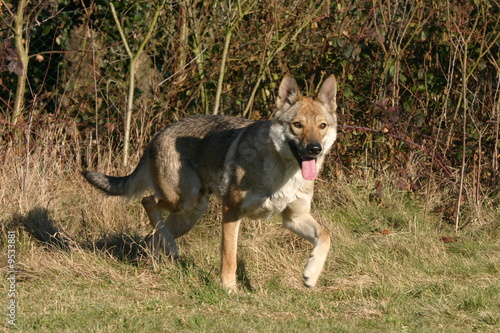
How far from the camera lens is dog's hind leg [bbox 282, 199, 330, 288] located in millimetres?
5172

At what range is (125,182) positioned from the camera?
254 inches

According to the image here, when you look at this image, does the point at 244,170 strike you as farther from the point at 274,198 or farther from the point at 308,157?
the point at 308,157

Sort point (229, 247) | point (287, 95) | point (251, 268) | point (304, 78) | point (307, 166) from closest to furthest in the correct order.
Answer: point (307, 166)
point (229, 247)
point (287, 95)
point (251, 268)
point (304, 78)

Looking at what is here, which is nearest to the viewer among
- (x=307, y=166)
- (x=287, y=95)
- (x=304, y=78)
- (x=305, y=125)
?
(x=307, y=166)

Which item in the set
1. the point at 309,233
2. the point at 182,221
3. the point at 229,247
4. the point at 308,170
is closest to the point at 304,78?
the point at 182,221

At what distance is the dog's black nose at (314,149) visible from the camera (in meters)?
5.13

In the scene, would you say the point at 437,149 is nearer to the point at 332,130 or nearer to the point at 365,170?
the point at 365,170

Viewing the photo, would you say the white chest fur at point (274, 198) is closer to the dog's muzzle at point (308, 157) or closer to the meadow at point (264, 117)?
the dog's muzzle at point (308, 157)

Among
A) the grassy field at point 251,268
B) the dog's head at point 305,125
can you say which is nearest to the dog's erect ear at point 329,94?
the dog's head at point 305,125

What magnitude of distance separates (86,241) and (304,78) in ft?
11.0

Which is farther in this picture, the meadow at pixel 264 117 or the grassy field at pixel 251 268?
the meadow at pixel 264 117

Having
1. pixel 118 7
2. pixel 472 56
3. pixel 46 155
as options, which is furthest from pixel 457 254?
pixel 118 7

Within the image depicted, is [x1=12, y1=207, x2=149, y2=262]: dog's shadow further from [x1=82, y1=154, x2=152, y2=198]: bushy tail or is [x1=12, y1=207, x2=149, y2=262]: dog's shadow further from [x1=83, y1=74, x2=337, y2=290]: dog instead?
[x1=82, y1=154, x2=152, y2=198]: bushy tail

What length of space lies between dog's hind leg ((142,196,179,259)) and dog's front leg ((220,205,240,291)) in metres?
0.61
